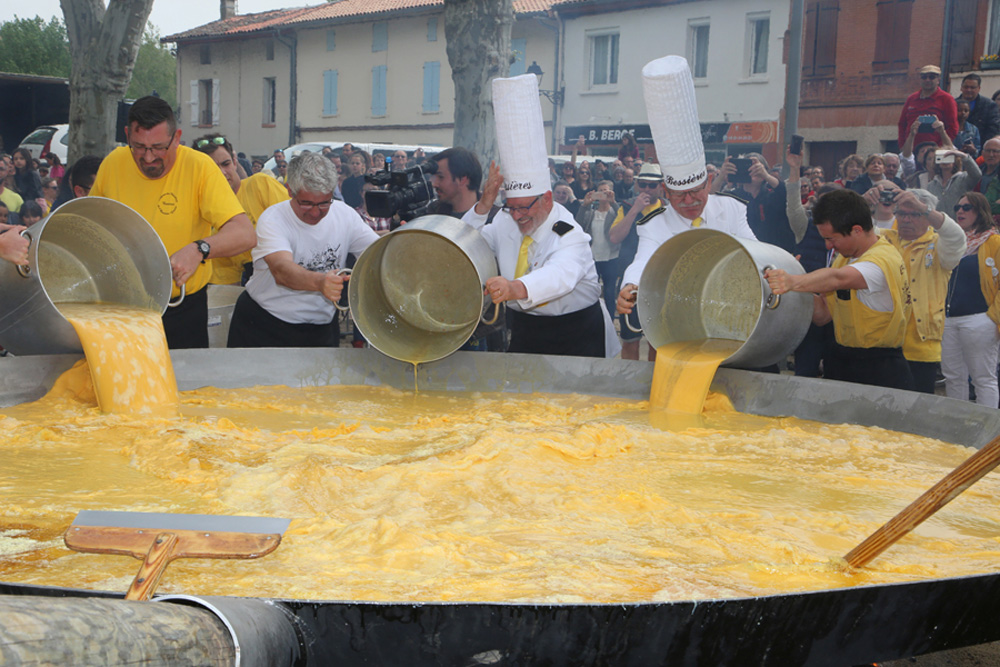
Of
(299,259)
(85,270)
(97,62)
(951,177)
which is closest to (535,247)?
(299,259)

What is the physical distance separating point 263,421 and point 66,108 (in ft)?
59.4

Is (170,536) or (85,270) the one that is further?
(85,270)

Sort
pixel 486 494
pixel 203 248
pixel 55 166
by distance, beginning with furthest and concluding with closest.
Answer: pixel 55 166
pixel 203 248
pixel 486 494

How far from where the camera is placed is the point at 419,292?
392 centimetres

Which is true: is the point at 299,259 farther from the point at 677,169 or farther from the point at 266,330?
the point at 677,169

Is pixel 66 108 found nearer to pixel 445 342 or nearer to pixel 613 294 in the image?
pixel 613 294

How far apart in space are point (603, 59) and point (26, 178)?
14.6 metres

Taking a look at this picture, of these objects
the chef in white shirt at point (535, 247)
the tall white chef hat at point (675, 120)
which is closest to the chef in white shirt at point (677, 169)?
the tall white chef hat at point (675, 120)

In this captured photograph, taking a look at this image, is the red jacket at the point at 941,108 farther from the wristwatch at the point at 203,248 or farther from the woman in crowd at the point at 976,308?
the wristwatch at the point at 203,248

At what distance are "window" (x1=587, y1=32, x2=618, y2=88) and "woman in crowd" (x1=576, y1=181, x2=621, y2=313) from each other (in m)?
13.9

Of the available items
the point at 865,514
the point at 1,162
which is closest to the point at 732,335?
the point at 865,514

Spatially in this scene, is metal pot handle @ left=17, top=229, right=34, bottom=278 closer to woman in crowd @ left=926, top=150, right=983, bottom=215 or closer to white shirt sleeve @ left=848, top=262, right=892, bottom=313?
white shirt sleeve @ left=848, top=262, right=892, bottom=313

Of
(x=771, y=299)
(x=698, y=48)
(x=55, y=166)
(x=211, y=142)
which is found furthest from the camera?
(x=698, y=48)

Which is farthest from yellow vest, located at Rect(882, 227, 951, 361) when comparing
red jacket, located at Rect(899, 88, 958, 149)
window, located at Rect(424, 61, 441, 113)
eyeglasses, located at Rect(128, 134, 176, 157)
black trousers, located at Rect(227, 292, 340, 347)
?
window, located at Rect(424, 61, 441, 113)
